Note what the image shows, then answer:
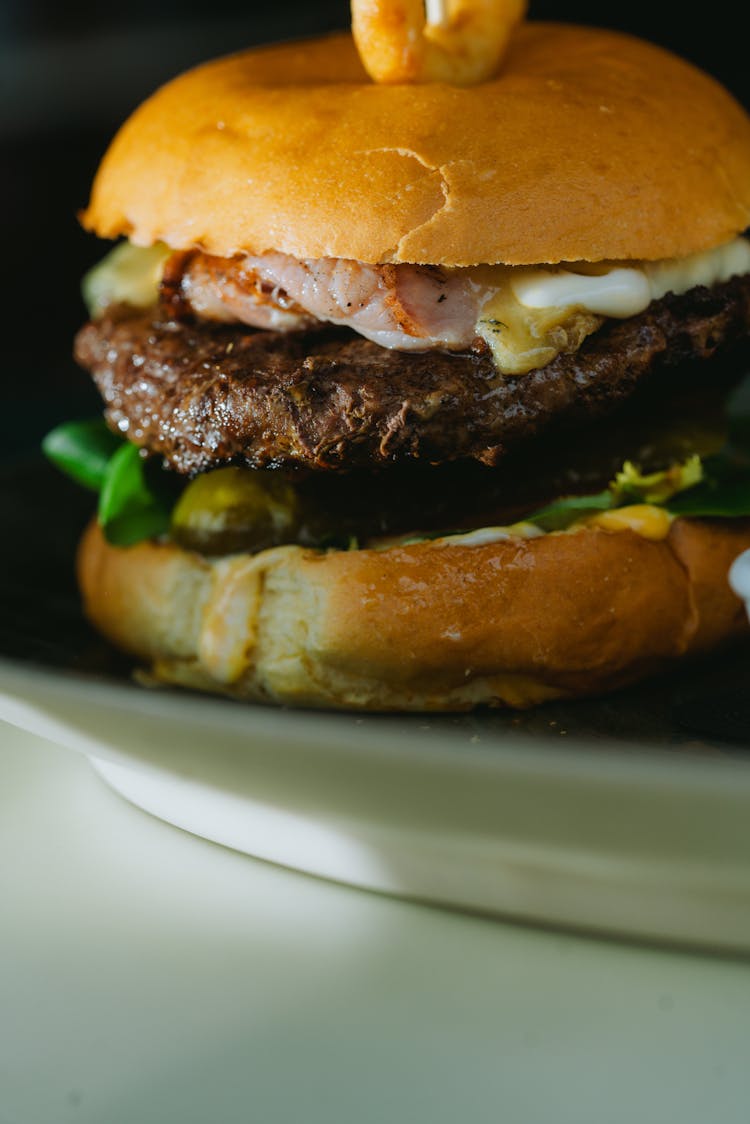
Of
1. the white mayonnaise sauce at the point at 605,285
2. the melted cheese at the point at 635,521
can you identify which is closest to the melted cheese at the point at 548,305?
the white mayonnaise sauce at the point at 605,285

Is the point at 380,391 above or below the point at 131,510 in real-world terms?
above

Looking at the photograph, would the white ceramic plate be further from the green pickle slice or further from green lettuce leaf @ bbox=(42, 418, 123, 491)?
green lettuce leaf @ bbox=(42, 418, 123, 491)

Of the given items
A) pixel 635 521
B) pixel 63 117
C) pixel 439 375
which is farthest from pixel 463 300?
pixel 63 117

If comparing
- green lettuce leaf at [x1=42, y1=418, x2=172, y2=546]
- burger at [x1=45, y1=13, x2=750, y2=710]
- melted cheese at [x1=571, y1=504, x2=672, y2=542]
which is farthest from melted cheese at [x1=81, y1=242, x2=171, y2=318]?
melted cheese at [x1=571, y1=504, x2=672, y2=542]

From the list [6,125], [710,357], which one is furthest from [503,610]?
[6,125]

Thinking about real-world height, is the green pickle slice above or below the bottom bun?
above

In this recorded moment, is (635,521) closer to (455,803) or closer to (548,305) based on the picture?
(548,305)
